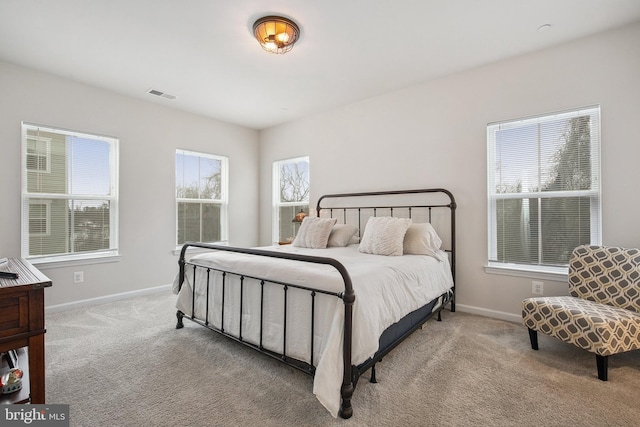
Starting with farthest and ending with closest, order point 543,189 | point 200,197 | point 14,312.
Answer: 1. point 200,197
2. point 543,189
3. point 14,312

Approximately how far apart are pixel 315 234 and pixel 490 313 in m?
2.01

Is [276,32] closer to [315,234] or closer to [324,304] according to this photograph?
[315,234]

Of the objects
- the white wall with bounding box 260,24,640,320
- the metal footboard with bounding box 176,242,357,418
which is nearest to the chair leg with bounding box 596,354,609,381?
the white wall with bounding box 260,24,640,320

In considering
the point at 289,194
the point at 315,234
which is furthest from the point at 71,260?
the point at 289,194

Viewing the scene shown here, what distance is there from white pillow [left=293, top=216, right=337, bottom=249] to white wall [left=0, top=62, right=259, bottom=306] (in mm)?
1971

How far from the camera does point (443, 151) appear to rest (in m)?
3.34

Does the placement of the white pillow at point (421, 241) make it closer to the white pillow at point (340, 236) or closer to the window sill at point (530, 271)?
the window sill at point (530, 271)

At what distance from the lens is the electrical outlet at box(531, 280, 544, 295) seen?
2.78 m

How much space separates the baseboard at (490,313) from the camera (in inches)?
114

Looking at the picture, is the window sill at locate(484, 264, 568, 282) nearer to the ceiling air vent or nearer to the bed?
the bed

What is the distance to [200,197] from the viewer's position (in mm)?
4637

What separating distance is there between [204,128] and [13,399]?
3926mm

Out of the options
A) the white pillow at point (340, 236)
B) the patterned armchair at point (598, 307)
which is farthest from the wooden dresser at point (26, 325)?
the patterned armchair at point (598, 307)

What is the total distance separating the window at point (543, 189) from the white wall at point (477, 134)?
10cm
